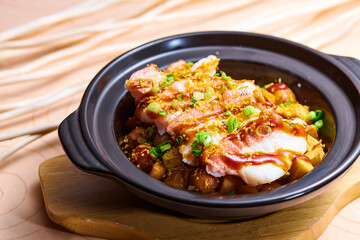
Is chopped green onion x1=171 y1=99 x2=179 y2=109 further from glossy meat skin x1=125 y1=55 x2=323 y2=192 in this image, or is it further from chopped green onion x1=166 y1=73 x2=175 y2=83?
chopped green onion x1=166 y1=73 x2=175 y2=83

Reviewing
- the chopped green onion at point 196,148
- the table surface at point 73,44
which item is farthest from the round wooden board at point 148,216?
the chopped green onion at point 196,148

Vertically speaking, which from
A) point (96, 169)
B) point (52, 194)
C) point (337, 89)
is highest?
point (337, 89)

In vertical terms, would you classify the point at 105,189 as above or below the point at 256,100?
below

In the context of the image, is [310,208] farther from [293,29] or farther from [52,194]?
[293,29]

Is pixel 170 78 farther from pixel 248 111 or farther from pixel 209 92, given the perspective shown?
pixel 248 111

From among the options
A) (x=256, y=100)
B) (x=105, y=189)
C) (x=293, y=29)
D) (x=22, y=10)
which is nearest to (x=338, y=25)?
(x=293, y=29)

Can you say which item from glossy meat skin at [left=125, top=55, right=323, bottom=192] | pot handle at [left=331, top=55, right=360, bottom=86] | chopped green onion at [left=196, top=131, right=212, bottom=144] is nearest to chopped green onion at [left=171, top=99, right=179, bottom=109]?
glossy meat skin at [left=125, top=55, right=323, bottom=192]
